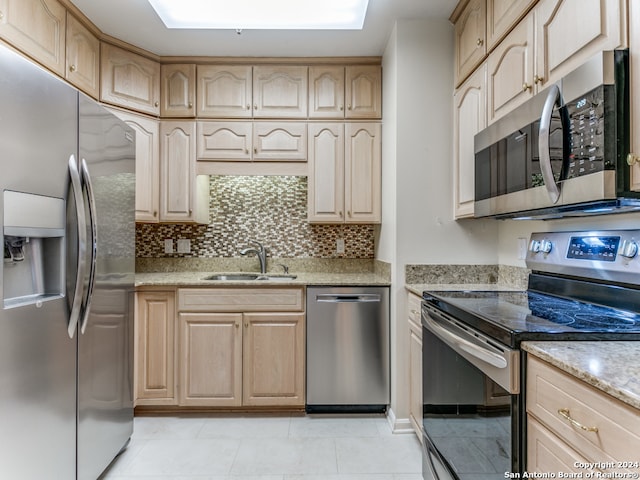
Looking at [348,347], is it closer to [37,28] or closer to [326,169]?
[326,169]

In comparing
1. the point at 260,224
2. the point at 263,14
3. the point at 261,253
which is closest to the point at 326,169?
the point at 260,224

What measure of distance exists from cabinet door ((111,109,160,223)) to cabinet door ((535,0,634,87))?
2.40m

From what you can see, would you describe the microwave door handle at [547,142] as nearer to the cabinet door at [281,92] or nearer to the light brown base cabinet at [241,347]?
the light brown base cabinet at [241,347]

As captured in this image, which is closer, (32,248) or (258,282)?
(32,248)

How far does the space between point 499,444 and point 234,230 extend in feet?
7.99

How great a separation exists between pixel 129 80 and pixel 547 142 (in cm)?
262

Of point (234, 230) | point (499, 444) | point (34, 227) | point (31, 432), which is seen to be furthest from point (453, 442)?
point (234, 230)

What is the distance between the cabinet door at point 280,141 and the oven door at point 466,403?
1.52 m

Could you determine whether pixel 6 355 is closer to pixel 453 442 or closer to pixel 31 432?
pixel 31 432

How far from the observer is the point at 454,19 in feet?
7.70

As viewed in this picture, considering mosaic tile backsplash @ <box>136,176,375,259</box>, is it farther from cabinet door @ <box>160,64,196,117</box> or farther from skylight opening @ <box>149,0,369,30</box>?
skylight opening @ <box>149,0,369,30</box>

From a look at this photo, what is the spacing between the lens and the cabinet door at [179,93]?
286 cm

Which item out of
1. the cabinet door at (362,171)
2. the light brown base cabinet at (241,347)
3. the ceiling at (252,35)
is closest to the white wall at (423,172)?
the ceiling at (252,35)

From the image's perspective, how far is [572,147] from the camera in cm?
127
